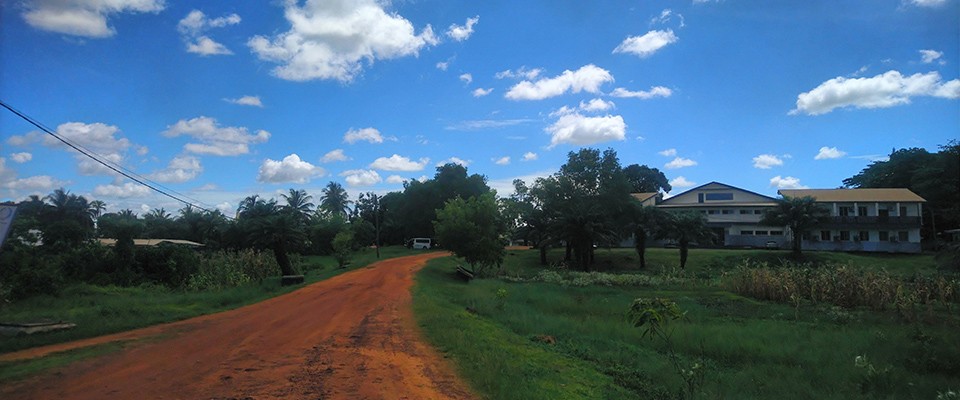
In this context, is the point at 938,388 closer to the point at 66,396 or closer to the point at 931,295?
the point at 66,396

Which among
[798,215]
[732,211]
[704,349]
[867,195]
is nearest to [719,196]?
[732,211]

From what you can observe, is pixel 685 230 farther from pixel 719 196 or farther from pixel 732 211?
pixel 719 196

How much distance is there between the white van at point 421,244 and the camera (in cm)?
7309

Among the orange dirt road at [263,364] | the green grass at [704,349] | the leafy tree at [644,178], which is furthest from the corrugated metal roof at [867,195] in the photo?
the orange dirt road at [263,364]

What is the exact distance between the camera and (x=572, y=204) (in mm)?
58031

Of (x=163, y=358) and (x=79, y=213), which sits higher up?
(x=79, y=213)

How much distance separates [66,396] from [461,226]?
26205mm

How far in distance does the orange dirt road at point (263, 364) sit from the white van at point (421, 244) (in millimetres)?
57828

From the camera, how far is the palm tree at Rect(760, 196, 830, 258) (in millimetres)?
49688

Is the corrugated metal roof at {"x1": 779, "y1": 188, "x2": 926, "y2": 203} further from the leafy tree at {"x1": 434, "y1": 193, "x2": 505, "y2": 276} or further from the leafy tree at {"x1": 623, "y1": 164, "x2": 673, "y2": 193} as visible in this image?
the leafy tree at {"x1": 434, "y1": 193, "x2": 505, "y2": 276}

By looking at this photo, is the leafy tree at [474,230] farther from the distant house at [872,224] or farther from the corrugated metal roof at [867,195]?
the distant house at [872,224]

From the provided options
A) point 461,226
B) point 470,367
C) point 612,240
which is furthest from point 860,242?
point 470,367

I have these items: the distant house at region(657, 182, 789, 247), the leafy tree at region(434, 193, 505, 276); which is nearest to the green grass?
the leafy tree at region(434, 193, 505, 276)

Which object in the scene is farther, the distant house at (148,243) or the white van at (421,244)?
the white van at (421,244)
